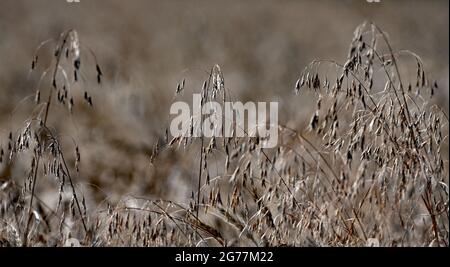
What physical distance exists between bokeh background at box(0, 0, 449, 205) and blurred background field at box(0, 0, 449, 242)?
0.5 inches

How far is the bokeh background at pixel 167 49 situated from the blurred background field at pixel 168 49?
14 mm

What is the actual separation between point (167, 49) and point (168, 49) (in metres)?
0.01

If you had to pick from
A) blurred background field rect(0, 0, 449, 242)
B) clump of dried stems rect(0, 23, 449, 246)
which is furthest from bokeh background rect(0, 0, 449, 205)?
clump of dried stems rect(0, 23, 449, 246)

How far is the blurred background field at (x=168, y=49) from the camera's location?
5.02 m

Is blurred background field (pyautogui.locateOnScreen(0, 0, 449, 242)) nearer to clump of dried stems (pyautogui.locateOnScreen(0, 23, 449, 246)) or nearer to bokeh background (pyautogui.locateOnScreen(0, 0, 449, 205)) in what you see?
bokeh background (pyautogui.locateOnScreen(0, 0, 449, 205))

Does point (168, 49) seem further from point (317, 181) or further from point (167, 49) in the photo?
point (317, 181)

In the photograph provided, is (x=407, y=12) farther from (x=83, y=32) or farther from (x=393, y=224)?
(x=393, y=224)

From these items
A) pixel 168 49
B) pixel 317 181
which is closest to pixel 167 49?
pixel 168 49

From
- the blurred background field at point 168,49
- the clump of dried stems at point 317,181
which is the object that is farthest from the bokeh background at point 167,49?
the clump of dried stems at point 317,181

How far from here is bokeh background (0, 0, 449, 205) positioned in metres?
5.03

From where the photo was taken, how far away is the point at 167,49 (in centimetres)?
737
